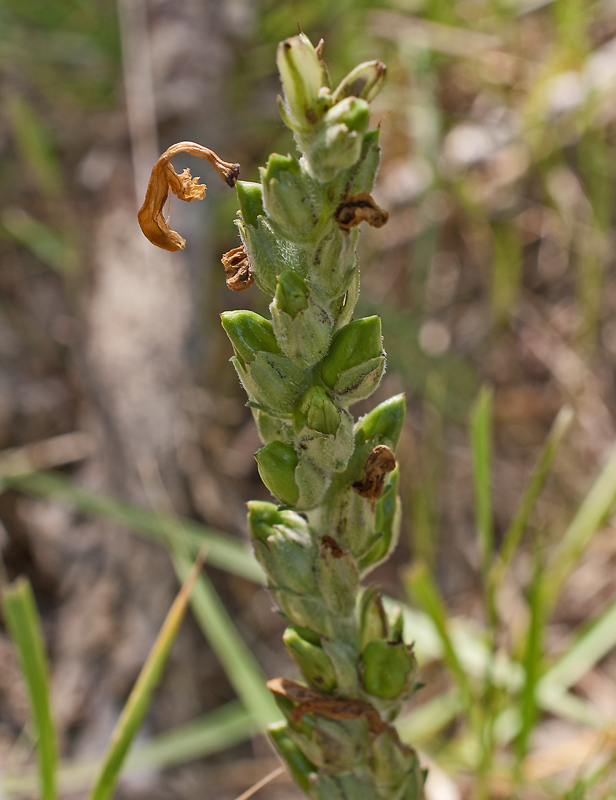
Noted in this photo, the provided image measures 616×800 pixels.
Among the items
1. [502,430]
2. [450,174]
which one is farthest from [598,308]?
[450,174]

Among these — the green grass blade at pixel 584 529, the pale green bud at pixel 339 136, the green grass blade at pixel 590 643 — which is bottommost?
the green grass blade at pixel 590 643

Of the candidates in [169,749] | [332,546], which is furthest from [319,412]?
[169,749]

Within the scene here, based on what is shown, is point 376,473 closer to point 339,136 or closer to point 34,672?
point 339,136

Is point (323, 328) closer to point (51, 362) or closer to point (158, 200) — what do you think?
point (158, 200)

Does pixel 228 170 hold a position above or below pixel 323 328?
above

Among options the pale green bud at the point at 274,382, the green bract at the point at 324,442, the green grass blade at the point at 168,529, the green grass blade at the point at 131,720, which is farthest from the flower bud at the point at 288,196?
the green grass blade at the point at 168,529

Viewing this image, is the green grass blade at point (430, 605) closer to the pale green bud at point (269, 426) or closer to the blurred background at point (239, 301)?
the pale green bud at point (269, 426)
